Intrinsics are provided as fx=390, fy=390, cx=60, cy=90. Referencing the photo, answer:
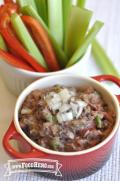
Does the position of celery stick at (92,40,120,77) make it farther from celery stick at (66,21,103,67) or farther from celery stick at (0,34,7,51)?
celery stick at (0,34,7,51)

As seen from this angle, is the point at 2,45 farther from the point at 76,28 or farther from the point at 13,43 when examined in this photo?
the point at 76,28

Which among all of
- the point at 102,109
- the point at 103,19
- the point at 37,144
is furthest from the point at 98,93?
the point at 103,19

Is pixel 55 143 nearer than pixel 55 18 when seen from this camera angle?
Yes

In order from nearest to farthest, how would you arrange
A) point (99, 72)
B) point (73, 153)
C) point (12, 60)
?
point (73, 153) → point (12, 60) → point (99, 72)

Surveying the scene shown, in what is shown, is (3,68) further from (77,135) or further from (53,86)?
(77,135)

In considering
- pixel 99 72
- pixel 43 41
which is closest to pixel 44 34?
pixel 43 41

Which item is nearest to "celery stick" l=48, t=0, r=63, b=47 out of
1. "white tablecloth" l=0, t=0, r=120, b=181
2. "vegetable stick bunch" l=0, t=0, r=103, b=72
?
"vegetable stick bunch" l=0, t=0, r=103, b=72

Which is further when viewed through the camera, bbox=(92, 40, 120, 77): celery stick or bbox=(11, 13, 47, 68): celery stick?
bbox=(92, 40, 120, 77): celery stick
